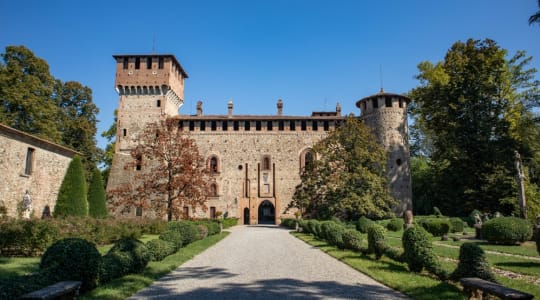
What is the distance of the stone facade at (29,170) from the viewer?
675 inches

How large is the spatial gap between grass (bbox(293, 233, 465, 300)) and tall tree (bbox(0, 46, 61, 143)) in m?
25.9

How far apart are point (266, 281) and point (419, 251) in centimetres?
362

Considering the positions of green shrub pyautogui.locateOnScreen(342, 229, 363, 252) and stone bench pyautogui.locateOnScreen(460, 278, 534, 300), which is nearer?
stone bench pyautogui.locateOnScreen(460, 278, 534, 300)

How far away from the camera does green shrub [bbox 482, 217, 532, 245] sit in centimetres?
1396

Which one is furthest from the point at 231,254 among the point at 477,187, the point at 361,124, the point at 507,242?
the point at 477,187

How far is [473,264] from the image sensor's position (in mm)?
6457

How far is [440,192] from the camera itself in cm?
3250

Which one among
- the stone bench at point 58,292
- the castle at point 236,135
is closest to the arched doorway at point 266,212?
the castle at point 236,135

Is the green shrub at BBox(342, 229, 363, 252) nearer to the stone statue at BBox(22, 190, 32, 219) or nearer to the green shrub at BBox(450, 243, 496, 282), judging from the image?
the green shrub at BBox(450, 243, 496, 282)

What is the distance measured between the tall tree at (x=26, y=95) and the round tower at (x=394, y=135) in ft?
87.8

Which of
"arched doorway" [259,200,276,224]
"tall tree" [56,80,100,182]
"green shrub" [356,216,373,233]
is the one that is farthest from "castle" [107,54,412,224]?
"green shrub" [356,216,373,233]

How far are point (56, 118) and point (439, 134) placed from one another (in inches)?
1289

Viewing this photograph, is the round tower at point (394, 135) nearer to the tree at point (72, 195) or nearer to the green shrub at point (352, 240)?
the green shrub at point (352, 240)

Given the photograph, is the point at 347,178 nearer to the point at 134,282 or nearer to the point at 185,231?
the point at 185,231
